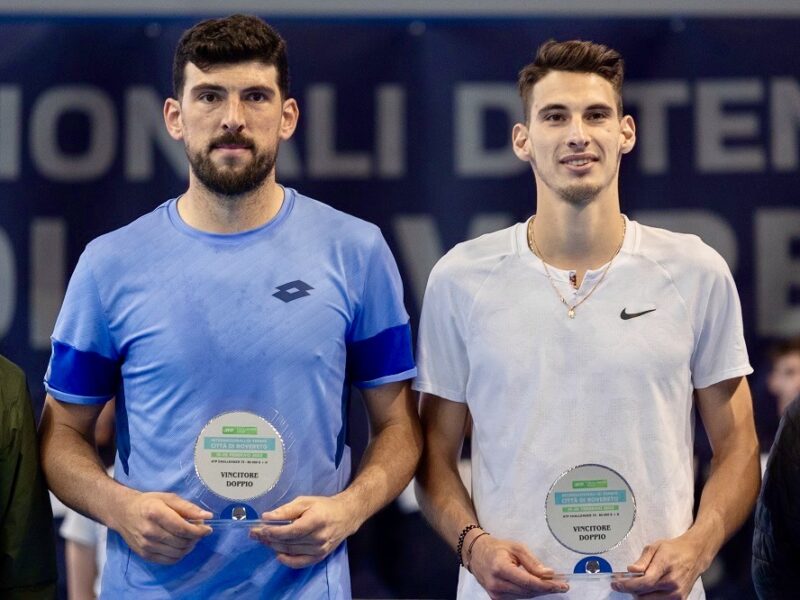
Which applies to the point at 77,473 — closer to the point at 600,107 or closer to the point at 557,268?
the point at 557,268

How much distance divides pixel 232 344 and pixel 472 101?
1.93m

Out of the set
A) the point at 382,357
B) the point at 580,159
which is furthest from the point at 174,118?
the point at 580,159

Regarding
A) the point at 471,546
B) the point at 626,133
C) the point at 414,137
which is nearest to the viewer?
the point at 471,546

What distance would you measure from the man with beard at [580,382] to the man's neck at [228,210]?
0.43 metres

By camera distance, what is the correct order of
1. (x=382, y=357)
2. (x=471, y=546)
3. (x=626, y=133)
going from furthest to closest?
(x=626, y=133) < (x=382, y=357) < (x=471, y=546)

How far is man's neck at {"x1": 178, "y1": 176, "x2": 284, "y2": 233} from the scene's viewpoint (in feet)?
8.80

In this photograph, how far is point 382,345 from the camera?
2.70 meters

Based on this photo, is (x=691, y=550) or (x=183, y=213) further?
(x=183, y=213)

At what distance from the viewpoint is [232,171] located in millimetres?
2611

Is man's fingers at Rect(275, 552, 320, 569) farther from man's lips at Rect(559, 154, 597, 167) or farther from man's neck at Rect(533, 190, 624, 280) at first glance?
man's lips at Rect(559, 154, 597, 167)

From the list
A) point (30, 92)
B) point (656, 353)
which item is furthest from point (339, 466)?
point (30, 92)

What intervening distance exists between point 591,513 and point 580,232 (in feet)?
2.16

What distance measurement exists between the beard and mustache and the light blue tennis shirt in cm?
11

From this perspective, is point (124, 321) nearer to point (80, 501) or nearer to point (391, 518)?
point (80, 501)
